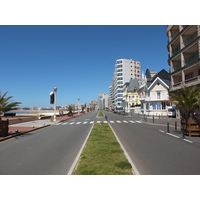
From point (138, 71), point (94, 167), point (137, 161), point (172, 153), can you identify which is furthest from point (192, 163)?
point (138, 71)

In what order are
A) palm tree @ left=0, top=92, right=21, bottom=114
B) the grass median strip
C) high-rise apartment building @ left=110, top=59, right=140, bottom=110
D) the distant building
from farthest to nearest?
high-rise apartment building @ left=110, top=59, right=140, bottom=110 → the distant building → palm tree @ left=0, top=92, right=21, bottom=114 → the grass median strip

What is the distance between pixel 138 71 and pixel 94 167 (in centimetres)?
11232

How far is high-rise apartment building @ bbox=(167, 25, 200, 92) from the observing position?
72.5 feet

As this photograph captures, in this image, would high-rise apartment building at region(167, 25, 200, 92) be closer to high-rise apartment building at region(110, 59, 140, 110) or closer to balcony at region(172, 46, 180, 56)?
balcony at region(172, 46, 180, 56)

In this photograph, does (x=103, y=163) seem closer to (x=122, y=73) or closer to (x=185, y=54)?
(x=185, y=54)

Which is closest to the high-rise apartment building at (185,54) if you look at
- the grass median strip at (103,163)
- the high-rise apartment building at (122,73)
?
the grass median strip at (103,163)

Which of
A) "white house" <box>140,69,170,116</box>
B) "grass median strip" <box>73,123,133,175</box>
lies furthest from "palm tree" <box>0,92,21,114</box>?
"white house" <box>140,69,170,116</box>

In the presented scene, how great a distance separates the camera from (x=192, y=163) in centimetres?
586

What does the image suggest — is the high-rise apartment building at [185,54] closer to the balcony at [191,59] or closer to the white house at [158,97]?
the balcony at [191,59]

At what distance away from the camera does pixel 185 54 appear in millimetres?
25281

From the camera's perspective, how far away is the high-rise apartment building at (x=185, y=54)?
72.5 feet

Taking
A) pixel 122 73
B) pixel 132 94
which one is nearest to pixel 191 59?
pixel 132 94

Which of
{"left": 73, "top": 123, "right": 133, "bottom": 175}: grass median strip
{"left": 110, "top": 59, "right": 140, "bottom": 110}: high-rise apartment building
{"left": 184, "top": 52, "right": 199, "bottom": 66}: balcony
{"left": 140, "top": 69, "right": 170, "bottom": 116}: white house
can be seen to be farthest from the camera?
{"left": 110, "top": 59, "right": 140, "bottom": 110}: high-rise apartment building

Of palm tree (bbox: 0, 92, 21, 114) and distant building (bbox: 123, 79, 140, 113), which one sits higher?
distant building (bbox: 123, 79, 140, 113)
